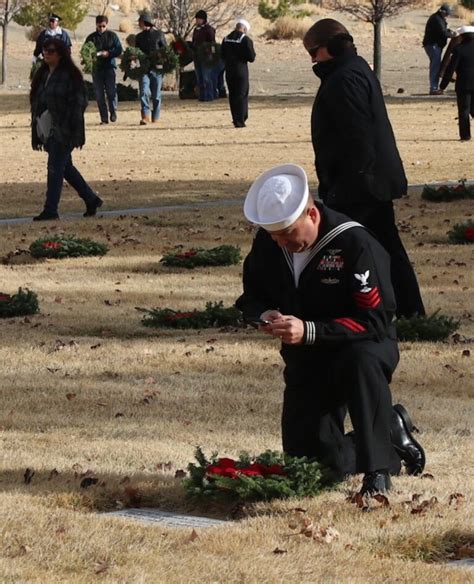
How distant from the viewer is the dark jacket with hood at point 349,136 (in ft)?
30.3

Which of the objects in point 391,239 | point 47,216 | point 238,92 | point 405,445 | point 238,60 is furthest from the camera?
point 238,92

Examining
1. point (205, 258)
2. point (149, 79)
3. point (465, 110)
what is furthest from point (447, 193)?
point (149, 79)

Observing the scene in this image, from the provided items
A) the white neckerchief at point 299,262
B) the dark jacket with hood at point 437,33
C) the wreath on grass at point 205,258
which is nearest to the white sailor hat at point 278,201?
the white neckerchief at point 299,262

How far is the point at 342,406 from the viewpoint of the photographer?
655 cm

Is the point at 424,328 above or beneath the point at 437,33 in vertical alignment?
above

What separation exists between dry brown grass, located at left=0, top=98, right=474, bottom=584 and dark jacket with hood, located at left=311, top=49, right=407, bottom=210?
110 cm

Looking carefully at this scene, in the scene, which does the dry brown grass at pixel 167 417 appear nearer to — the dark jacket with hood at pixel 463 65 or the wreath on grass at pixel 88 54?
the dark jacket with hood at pixel 463 65

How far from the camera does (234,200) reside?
1919 centimetres

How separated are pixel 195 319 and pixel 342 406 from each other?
4581 millimetres

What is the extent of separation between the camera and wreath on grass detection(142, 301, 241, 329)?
1106 centimetres

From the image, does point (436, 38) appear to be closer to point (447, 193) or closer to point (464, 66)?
point (464, 66)

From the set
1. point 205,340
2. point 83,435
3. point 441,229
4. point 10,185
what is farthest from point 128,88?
point 83,435

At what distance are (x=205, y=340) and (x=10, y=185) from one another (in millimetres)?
10925

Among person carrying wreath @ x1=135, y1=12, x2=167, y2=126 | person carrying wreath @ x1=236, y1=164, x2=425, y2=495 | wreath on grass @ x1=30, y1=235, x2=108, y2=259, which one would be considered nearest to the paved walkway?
wreath on grass @ x1=30, y1=235, x2=108, y2=259
